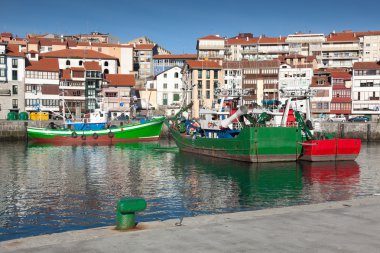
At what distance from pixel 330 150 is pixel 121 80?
6557cm

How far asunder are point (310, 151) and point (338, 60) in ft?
284

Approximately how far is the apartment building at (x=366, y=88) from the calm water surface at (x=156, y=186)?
43.5 m

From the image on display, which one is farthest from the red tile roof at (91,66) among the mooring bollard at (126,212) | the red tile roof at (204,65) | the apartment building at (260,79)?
the mooring bollard at (126,212)

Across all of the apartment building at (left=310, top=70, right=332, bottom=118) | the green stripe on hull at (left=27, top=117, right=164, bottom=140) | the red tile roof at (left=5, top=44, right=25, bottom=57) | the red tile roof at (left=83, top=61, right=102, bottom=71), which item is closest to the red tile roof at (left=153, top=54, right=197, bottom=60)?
the red tile roof at (left=83, top=61, right=102, bottom=71)

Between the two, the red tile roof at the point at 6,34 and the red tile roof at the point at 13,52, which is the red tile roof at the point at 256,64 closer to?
the red tile roof at the point at 13,52

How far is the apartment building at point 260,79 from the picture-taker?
9394 centimetres

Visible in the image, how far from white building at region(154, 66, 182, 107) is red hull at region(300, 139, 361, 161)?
68.2 m

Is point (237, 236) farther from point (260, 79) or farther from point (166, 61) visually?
point (166, 61)

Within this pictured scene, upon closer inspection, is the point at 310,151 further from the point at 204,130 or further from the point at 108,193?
the point at 108,193

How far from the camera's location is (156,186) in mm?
26812

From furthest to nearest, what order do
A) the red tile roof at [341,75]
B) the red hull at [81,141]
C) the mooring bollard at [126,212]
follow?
1. the red tile roof at [341,75]
2. the red hull at [81,141]
3. the mooring bollard at [126,212]

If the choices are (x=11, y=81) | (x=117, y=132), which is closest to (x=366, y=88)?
(x=117, y=132)

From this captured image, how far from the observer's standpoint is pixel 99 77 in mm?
92375

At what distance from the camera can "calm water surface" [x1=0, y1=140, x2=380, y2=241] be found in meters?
18.8
